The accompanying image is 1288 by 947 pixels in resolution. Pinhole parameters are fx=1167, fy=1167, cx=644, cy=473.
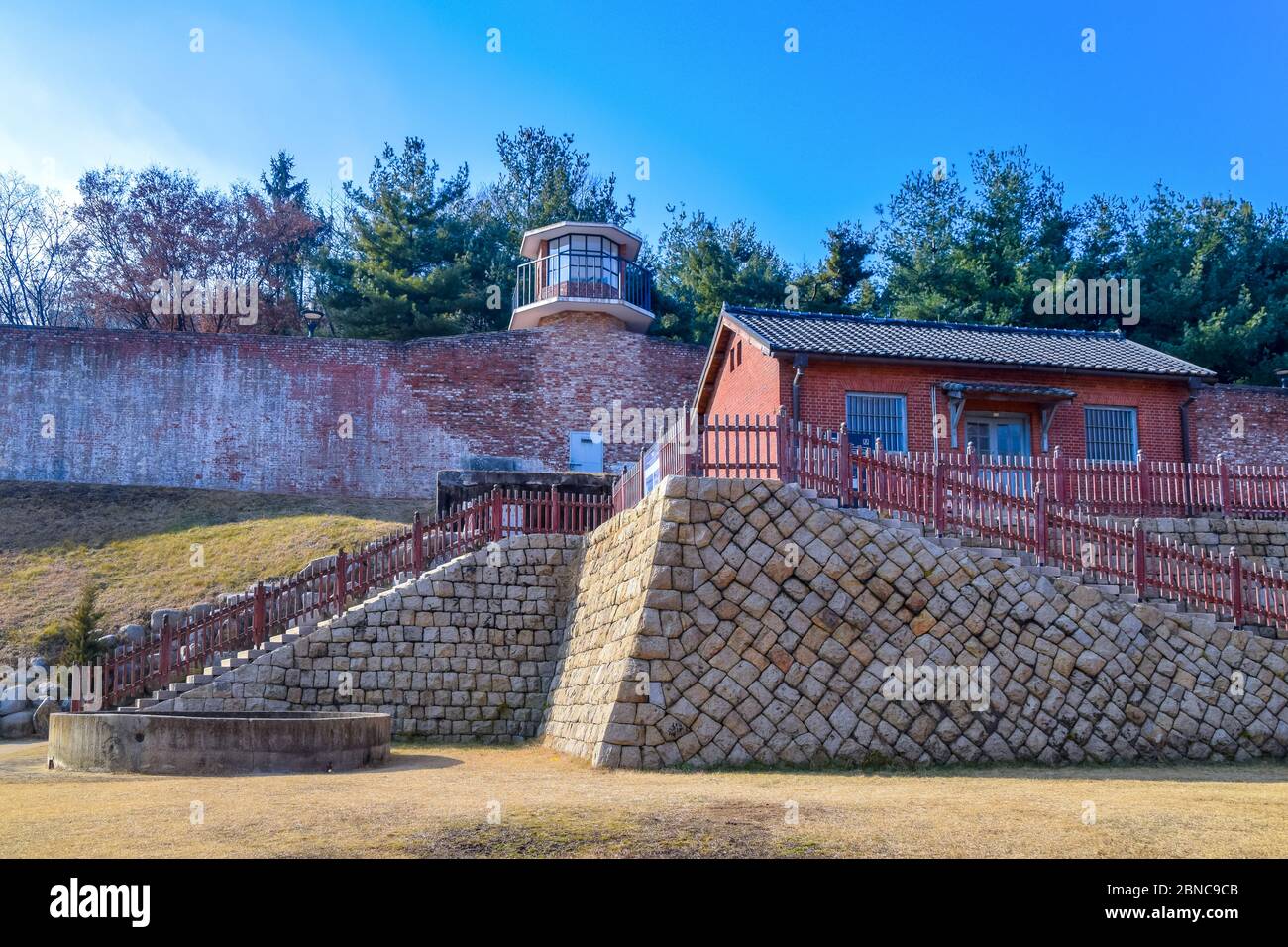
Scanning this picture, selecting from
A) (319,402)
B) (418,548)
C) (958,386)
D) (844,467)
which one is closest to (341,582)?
(418,548)

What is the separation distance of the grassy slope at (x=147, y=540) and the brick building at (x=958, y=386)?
29.1ft

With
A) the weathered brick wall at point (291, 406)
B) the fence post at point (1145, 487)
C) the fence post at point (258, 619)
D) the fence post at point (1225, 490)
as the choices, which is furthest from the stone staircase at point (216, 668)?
the fence post at point (1225, 490)

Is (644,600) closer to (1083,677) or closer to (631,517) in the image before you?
(631,517)

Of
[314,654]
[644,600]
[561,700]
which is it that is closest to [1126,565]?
[644,600]

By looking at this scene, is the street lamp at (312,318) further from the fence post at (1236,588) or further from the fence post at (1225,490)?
the fence post at (1236,588)

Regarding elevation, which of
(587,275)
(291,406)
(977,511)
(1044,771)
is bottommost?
(1044,771)

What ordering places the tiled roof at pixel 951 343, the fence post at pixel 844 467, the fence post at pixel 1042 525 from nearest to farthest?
the fence post at pixel 844 467
the fence post at pixel 1042 525
the tiled roof at pixel 951 343

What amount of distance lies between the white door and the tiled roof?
8.51 metres

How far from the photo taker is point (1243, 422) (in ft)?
94.2

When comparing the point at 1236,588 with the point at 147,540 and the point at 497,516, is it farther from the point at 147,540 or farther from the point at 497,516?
the point at 147,540

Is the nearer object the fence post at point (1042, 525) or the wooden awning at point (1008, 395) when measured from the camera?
the fence post at point (1042, 525)

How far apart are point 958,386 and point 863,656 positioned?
32.1 feet

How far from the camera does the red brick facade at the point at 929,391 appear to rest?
798 inches

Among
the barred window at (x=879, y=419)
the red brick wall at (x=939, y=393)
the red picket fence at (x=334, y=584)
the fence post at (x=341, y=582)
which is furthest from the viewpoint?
the barred window at (x=879, y=419)
